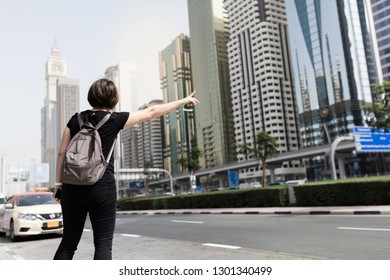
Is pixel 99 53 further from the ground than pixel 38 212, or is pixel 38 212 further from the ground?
pixel 99 53

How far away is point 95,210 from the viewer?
2623 millimetres

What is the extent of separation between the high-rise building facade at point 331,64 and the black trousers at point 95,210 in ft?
344

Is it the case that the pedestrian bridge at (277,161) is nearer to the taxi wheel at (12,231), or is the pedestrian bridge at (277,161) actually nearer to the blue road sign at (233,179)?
the blue road sign at (233,179)

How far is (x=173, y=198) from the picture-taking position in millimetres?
25828

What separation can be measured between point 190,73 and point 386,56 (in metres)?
67.1

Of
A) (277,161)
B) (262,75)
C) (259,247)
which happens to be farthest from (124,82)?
(262,75)

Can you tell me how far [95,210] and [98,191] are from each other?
0.15 meters

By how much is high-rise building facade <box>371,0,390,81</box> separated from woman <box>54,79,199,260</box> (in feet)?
377

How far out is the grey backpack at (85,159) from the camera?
2541mm

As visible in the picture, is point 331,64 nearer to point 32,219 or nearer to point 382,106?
point 382,106

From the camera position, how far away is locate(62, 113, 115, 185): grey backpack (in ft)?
8.34

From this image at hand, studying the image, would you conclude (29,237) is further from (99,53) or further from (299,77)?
(299,77)

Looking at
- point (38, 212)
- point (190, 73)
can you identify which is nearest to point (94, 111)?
point (38, 212)

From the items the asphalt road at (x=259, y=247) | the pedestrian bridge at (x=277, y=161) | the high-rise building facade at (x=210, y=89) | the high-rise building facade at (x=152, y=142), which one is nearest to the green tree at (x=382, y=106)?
the asphalt road at (x=259, y=247)
